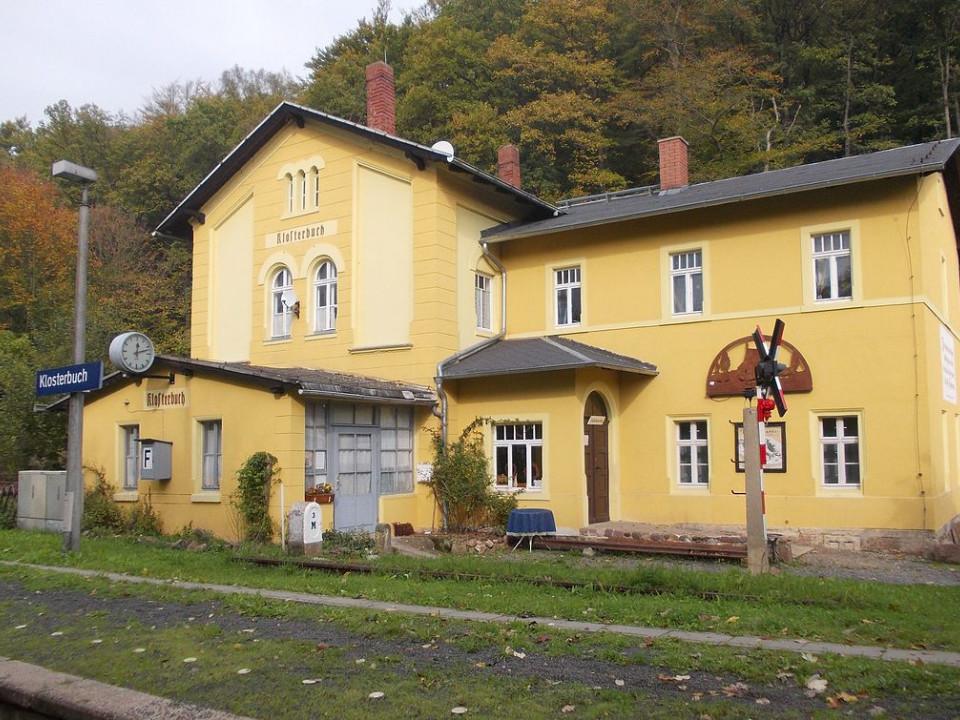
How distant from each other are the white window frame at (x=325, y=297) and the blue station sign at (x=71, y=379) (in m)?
6.84

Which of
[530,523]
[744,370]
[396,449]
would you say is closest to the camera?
[530,523]

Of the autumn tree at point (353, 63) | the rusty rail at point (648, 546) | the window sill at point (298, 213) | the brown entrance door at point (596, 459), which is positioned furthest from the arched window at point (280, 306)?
the autumn tree at point (353, 63)

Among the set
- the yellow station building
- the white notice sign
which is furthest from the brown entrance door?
the white notice sign

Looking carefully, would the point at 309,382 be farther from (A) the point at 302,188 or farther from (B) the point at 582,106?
(B) the point at 582,106

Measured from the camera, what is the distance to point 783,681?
6.28 metres

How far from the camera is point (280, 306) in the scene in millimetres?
21688

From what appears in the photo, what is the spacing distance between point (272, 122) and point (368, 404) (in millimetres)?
7820

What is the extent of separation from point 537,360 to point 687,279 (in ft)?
12.1

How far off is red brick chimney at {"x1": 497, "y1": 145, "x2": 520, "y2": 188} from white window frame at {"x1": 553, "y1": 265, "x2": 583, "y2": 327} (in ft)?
15.6

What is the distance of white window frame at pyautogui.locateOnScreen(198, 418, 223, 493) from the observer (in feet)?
57.8

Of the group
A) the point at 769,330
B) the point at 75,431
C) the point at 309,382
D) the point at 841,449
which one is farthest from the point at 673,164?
the point at 75,431

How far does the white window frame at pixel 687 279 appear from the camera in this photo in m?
18.4

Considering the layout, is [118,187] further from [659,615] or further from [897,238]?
[659,615]

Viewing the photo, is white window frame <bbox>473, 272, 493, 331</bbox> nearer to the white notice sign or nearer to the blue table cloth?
the blue table cloth
